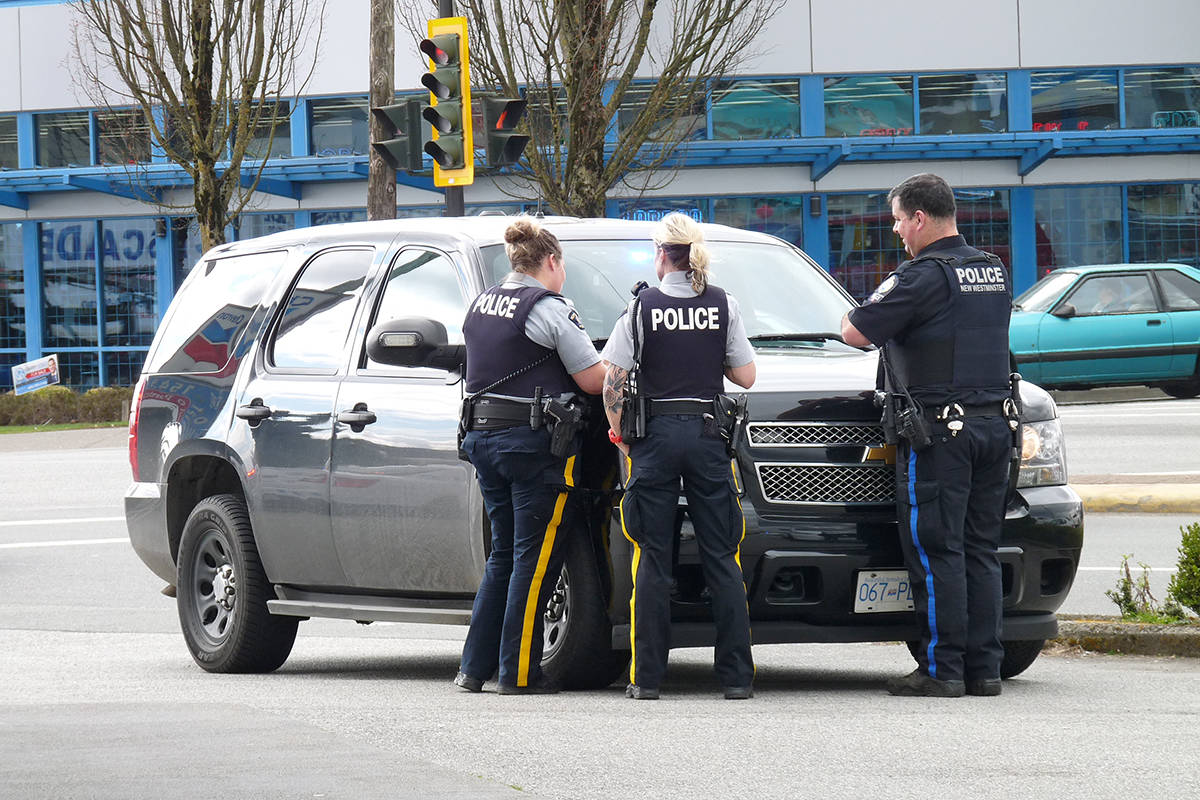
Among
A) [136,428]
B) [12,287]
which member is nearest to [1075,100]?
[12,287]

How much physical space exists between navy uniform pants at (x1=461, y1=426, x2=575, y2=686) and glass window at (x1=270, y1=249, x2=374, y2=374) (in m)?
1.39

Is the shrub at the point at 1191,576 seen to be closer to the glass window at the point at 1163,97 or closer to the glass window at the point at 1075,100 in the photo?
the glass window at the point at 1075,100

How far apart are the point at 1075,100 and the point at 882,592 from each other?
26.0m

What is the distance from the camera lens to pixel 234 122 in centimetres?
2614

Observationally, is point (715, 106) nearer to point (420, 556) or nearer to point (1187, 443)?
→ point (1187, 443)

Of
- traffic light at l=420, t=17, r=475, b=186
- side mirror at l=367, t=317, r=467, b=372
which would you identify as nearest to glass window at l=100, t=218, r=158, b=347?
traffic light at l=420, t=17, r=475, b=186

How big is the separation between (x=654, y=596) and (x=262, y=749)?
160 centimetres

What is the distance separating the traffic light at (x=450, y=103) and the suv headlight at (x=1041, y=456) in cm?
700

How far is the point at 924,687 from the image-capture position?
7363 mm

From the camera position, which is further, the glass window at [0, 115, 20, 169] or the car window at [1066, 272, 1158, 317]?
the glass window at [0, 115, 20, 169]

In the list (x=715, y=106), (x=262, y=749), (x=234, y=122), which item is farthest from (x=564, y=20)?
(x=262, y=749)

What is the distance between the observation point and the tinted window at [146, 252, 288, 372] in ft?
29.9

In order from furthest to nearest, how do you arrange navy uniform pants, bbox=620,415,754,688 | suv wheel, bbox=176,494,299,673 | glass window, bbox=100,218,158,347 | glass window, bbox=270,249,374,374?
glass window, bbox=100,218,158,347 < suv wheel, bbox=176,494,299,673 < glass window, bbox=270,249,374,374 < navy uniform pants, bbox=620,415,754,688

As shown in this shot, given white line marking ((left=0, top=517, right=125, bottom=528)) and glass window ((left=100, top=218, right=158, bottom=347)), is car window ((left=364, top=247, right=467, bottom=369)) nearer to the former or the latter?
white line marking ((left=0, top=517, right=125, bottom=528))
